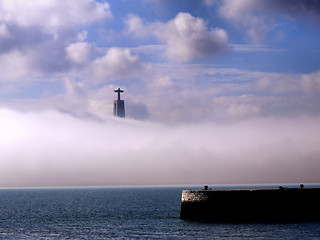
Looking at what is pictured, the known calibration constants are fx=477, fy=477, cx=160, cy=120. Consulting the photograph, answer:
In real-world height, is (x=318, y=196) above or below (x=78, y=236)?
above

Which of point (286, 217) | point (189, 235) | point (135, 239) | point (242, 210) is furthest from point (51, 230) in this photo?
point (286, 217)

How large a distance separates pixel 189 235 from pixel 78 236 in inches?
487

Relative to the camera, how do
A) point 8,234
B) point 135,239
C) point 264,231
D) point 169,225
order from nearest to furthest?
point 135,239
point 264,231
point 8,234
point 169,225

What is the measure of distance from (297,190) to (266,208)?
499cm

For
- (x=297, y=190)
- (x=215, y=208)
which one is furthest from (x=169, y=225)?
(x=297, y=190)

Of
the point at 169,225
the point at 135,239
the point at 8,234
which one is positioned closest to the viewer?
the point at 135,239

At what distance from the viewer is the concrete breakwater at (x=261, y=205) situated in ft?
210

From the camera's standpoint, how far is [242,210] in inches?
2532

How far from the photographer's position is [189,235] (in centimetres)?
5216

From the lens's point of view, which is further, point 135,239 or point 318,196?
point 318,196

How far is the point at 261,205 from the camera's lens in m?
64.4

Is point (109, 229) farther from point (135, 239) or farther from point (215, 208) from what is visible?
point (215, 208)

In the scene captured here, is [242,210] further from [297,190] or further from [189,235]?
[189,235]

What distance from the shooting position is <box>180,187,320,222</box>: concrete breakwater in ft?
210
